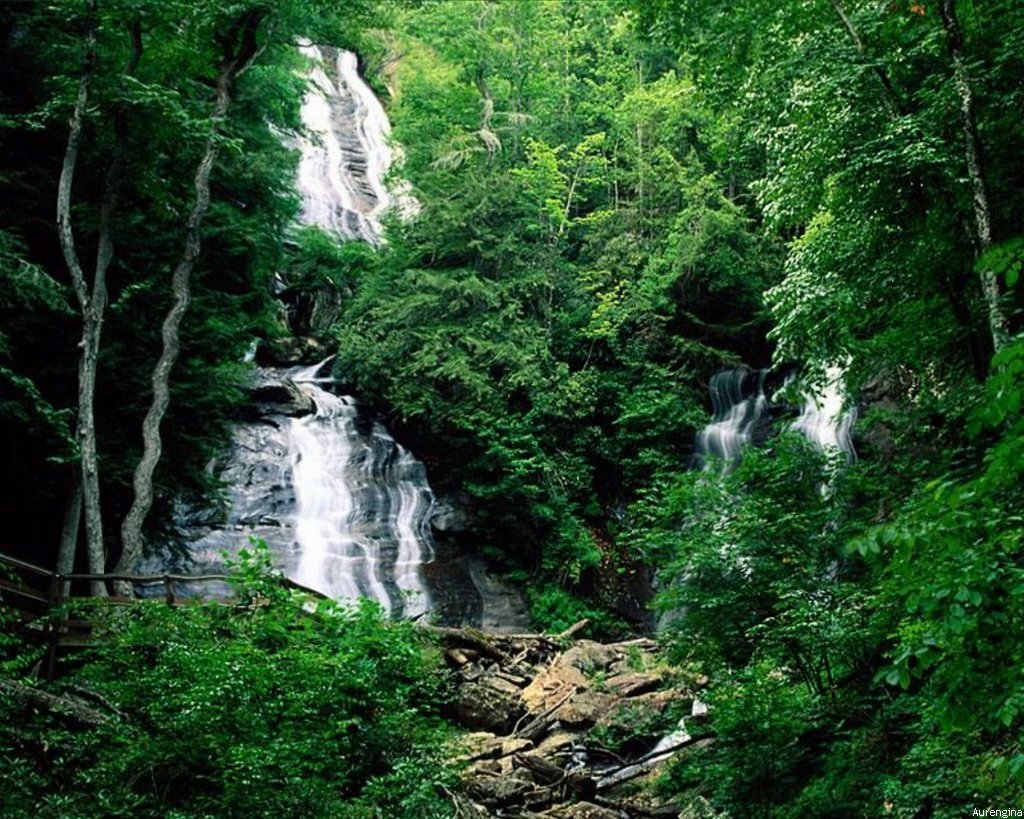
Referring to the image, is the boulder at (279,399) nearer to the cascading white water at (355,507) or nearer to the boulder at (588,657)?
the cascading white water at (355,507)

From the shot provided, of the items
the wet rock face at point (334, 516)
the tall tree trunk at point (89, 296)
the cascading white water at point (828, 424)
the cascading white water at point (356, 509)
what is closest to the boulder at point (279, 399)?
the wet rock face at point (334, 516)

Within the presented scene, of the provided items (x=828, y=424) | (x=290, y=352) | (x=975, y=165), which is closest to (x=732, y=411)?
(x=828, y=424)

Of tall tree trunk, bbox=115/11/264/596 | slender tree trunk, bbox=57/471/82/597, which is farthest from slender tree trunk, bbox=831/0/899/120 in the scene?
slender tree trunk, bbox=57/471/82/597

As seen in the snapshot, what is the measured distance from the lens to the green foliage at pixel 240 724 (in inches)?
205

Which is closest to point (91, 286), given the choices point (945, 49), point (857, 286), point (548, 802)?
point (548, 802)

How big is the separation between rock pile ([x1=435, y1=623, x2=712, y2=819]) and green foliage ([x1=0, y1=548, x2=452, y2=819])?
1135 millimetres

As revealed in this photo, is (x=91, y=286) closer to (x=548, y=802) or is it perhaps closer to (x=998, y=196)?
(x=548, y=802)

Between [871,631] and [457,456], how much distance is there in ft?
51.1

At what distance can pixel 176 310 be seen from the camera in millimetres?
13664

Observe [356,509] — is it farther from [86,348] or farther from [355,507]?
[86,348]

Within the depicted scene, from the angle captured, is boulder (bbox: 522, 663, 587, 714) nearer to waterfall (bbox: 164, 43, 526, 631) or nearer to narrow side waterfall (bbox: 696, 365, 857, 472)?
waterfall (bbox: 164, 43, 526, 631)

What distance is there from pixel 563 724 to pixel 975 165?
8543 mm

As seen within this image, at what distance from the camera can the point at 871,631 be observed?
19.7ft

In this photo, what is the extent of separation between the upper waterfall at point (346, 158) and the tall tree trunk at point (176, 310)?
9.43 meters
